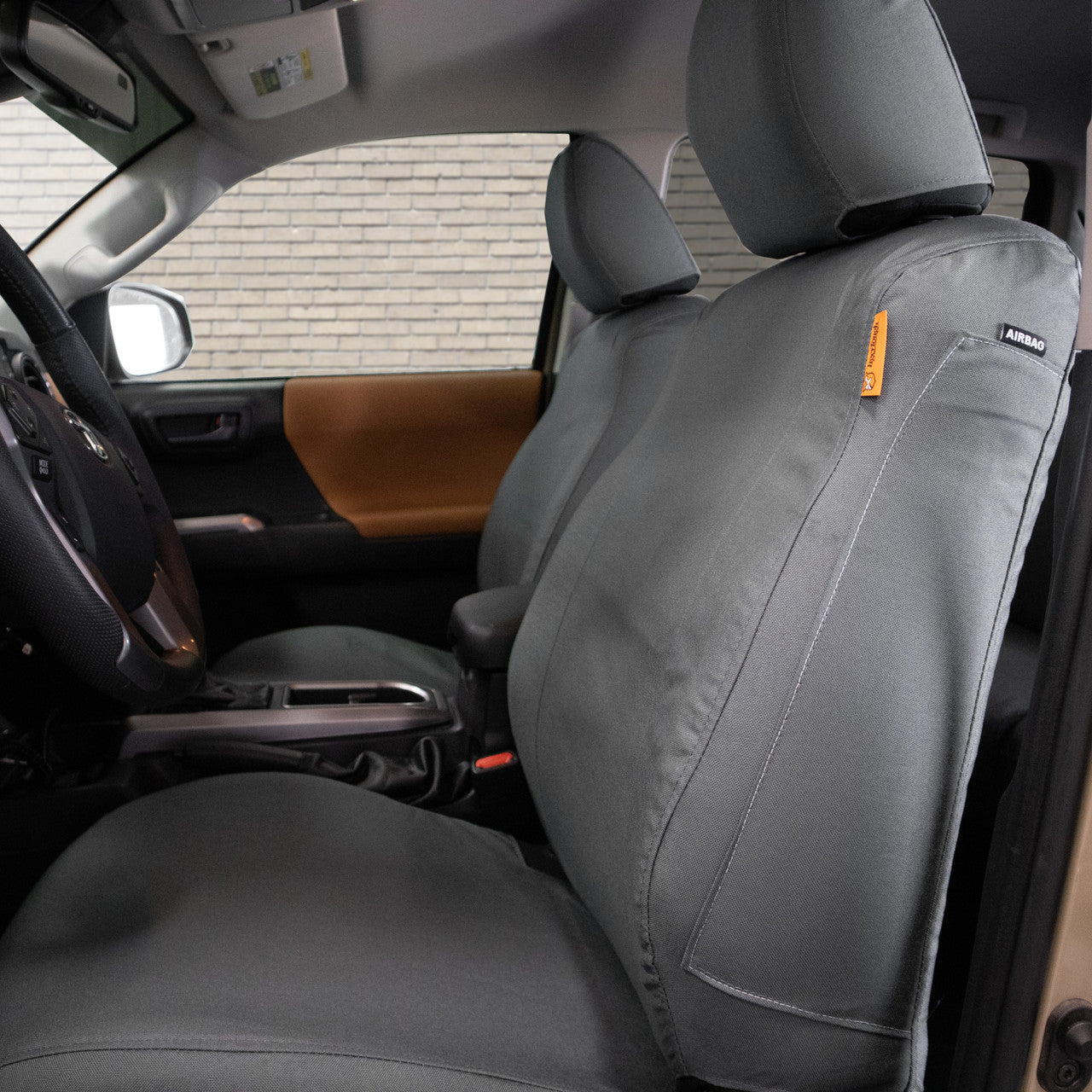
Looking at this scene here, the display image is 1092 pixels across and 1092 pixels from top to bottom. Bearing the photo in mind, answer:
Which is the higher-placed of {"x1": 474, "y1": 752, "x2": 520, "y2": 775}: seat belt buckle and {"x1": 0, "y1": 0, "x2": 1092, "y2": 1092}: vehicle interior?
{"x1": 0, "y1": 0, "x2": 1092, "y2": 1092}: vehicle interior

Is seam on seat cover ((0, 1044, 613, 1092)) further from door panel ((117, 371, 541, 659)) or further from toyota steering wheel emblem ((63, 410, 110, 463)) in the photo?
door panel ((117, 371, 541, 659))

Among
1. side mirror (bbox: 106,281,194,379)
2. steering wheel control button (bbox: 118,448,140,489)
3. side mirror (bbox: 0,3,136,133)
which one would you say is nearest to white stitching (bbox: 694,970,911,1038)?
steering wheel control button (bbox: 118,448,140,489)

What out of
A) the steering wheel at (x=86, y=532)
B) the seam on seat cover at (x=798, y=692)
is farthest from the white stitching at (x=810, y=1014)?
the steering wheel at (x=86, y=532)

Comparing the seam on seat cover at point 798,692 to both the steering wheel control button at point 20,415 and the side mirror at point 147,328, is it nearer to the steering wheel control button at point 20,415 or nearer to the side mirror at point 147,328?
the steering wheel control button at point 20,415

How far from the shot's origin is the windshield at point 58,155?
153cm

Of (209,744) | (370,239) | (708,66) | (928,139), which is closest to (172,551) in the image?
(209,744)

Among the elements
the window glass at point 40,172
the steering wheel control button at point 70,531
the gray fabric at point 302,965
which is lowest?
the gray fabric at point 302,965

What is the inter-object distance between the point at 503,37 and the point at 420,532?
0.95 m

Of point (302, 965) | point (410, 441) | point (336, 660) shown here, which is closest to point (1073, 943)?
point (302, 965)

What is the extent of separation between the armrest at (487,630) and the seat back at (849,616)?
452mm

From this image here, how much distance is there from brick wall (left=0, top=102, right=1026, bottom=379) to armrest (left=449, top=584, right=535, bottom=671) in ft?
2.54

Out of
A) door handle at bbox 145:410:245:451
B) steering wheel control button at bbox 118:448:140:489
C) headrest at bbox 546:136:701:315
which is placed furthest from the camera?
door handle at bbox 145:410:245:451

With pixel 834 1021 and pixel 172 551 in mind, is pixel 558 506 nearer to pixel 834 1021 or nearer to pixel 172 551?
pixel 172 551

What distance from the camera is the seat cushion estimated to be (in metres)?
1.39
